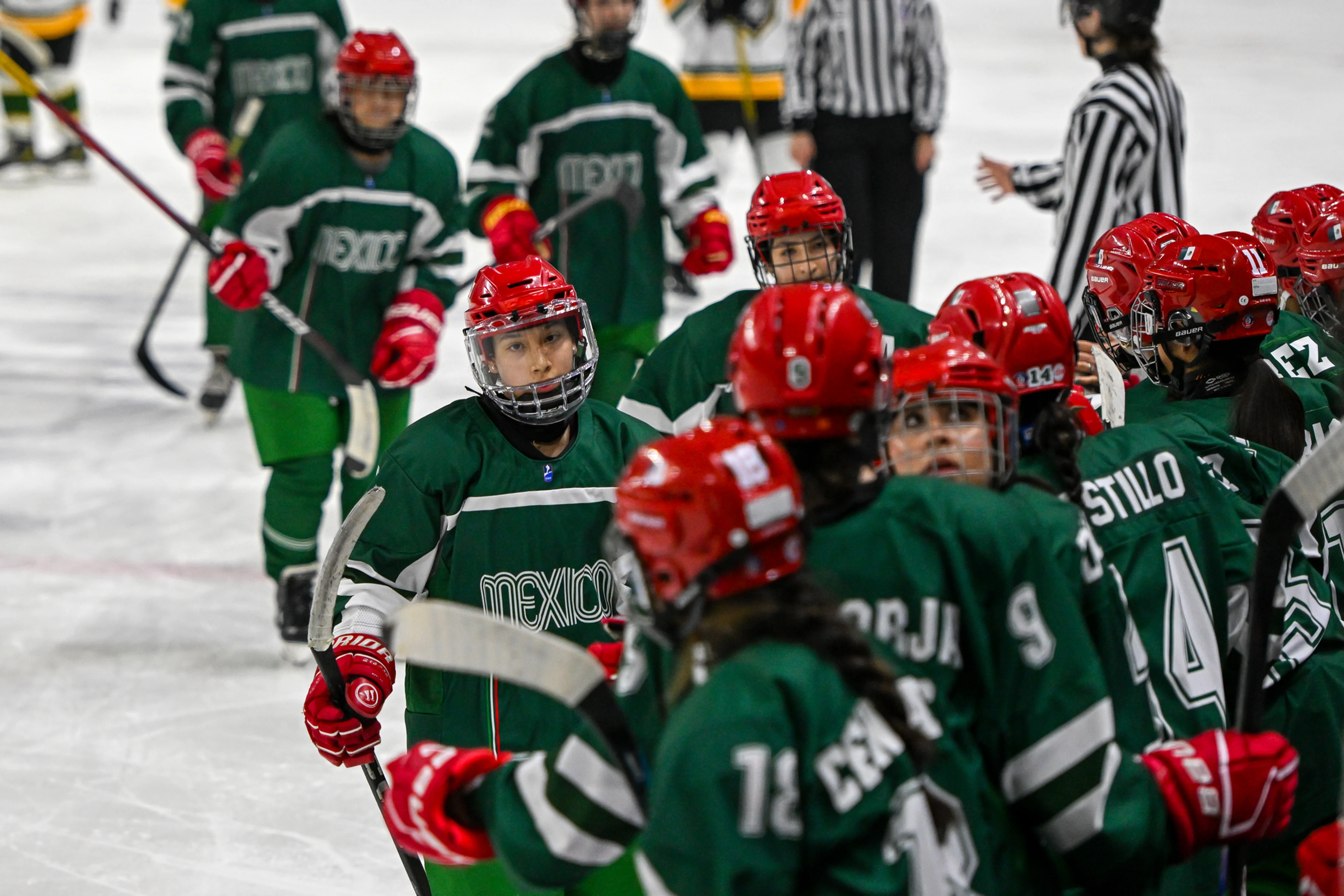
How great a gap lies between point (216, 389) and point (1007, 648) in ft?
14.2

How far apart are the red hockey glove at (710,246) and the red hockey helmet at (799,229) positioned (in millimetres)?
1373

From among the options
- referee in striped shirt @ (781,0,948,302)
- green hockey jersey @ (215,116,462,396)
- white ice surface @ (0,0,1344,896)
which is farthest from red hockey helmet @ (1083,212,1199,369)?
referee in striped shirt @ (781,0,948,302)

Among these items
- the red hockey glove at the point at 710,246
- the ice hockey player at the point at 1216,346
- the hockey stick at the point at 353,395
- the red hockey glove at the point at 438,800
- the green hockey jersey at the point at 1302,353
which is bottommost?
the hockey stick at the point at 353,395

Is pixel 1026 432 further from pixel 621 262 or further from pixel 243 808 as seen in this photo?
pixel 621 262

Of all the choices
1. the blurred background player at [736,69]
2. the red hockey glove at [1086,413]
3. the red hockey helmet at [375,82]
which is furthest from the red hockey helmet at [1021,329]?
the blurred background player at [736,69]

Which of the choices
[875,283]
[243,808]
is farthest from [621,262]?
[243,808]

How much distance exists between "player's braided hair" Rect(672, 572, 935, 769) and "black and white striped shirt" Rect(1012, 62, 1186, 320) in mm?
2598

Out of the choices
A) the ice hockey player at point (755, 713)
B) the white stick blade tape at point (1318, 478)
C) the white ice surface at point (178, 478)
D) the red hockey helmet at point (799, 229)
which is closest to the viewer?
the ice hockey player at point (755, 713)

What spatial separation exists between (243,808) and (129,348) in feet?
11.6

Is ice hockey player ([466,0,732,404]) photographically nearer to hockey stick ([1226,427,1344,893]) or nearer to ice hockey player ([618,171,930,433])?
ice hockey player ([618,171,930,433])

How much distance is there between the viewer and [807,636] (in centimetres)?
121

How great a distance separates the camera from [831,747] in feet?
3.86

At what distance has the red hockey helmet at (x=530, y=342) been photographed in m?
2.11

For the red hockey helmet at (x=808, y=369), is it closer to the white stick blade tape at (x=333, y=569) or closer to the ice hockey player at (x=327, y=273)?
the white stick blade tape at (x=333, y=569)
